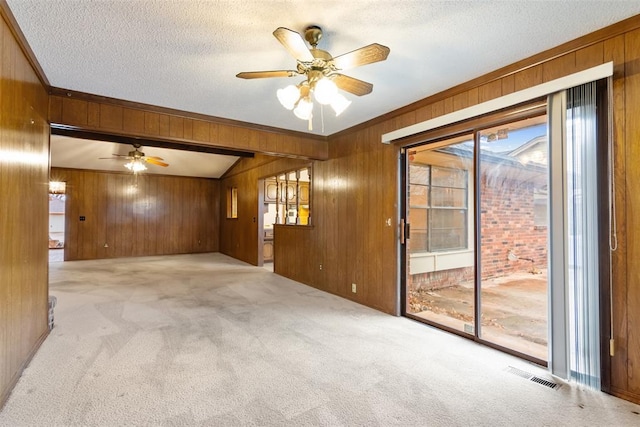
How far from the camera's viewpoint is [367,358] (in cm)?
262

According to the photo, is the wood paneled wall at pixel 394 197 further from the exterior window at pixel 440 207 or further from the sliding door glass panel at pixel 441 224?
the exterior window at pixel 440 207

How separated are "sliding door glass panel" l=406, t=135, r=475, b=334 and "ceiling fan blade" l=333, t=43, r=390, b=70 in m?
3.12

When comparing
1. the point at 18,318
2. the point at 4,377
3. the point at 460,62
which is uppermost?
the point at 460,62

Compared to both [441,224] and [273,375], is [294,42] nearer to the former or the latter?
[273,375]

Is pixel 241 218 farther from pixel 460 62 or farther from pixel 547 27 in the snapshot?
pixel 547 27

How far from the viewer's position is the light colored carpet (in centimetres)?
187

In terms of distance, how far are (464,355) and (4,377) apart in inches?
130

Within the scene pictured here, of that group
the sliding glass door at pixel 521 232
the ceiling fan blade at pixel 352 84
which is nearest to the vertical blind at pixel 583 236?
the sliding glass door at pixel 521 232

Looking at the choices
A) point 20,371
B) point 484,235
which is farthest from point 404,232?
point 20,371

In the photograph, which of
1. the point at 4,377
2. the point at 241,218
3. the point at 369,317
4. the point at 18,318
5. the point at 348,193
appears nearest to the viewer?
the point at 4,377

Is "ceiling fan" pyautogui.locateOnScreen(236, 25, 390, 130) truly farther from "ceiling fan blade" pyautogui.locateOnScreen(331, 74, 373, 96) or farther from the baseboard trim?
the baseboard trim

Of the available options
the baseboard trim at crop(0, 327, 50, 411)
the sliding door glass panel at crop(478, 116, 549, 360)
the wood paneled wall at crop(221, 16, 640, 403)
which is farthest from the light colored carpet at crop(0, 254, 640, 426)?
the sliding door glass panel at crop(478, 116, 549, 360)

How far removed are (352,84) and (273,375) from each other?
7.35 ft

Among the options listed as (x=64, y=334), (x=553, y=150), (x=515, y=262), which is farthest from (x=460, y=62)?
(x=64, y=334)
